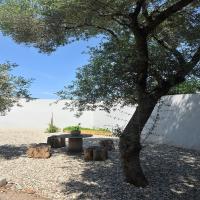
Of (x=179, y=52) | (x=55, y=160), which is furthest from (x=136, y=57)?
(x=55, y=160)

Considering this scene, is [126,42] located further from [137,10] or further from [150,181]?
[150,181]

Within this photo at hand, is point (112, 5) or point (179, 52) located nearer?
point (112, 5)

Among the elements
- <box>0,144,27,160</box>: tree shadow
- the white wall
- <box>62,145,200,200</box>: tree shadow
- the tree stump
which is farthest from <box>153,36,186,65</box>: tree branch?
the tree stump

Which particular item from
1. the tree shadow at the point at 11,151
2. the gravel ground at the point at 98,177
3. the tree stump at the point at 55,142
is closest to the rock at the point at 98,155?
the gravel ground at the point at 98,177

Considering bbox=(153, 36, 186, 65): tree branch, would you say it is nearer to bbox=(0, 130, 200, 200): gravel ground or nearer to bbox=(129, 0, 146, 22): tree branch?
bbox=(129, 0, 146, 22): tree branch

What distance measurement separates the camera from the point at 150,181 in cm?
1024

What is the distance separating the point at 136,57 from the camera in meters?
9.68

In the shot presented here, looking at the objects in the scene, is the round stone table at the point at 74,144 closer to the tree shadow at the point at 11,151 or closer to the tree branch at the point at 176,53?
the tree shadow at the point at 11,151

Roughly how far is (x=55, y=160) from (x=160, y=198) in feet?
12.8

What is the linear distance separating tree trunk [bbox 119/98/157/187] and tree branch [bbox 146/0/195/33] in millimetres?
1572

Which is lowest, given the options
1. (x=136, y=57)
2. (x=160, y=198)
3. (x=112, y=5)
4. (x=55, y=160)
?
(x=160, y=198)

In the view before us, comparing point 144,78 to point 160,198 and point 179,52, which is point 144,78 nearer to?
point 179,52

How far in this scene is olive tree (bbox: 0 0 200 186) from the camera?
31.0 feet

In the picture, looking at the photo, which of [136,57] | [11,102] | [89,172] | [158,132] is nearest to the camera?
[136,57]
